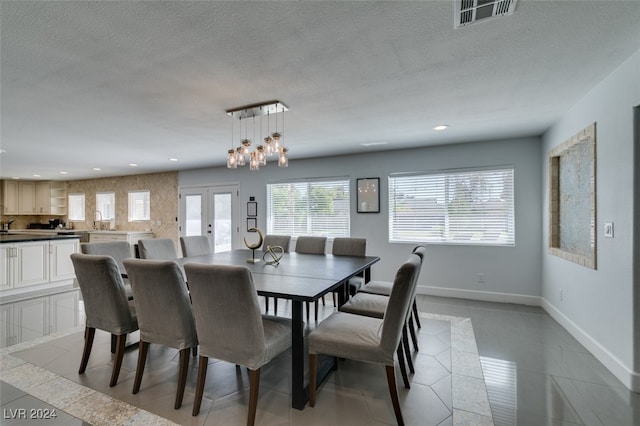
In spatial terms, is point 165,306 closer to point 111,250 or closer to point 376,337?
point 376,337

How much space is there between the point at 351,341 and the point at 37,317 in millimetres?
4099

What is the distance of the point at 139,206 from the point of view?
7.65 meters

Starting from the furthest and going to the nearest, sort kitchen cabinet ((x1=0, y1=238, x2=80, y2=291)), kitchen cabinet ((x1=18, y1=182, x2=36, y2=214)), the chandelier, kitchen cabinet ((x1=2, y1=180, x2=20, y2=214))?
kitchen cabinet ((x1=18, y1=182, x2=36, y2=214)) → kitchen cabinet ((x1=2, y1=180, x2=20, y2=214)) → kitchen cabinet ((x1=0, y1=238, x2=80, y2=291)) → the chandelier

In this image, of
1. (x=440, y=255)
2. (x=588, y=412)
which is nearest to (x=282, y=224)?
(x=440, y=255)

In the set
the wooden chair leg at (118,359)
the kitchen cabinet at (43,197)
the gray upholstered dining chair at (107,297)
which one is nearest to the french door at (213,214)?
the gray upholstered dining chair at (107,297)

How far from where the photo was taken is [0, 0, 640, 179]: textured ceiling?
62.2 inches

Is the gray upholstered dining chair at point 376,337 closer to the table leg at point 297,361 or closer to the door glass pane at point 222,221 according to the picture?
the table leg at point 297,361

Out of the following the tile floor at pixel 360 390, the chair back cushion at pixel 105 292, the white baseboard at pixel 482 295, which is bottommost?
the tile floor at pixel 360 390

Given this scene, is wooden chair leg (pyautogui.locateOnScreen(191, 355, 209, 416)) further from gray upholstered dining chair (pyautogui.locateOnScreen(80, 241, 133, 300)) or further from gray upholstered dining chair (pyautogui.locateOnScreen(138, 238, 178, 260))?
gray upholstered dining chair (pyautogui.locateOnScreen(138, 238, 178, 260))

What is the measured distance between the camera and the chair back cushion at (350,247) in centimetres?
369

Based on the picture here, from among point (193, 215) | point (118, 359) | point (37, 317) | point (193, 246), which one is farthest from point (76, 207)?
point (118, 359)

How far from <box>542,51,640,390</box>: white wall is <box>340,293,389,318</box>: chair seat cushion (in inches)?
69.5

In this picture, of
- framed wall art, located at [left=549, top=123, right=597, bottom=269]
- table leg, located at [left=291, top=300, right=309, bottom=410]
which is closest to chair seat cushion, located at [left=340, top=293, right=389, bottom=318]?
table leg, located at [left=291, top=300, right=309, bottom=410]

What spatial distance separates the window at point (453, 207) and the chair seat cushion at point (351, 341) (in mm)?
2993
